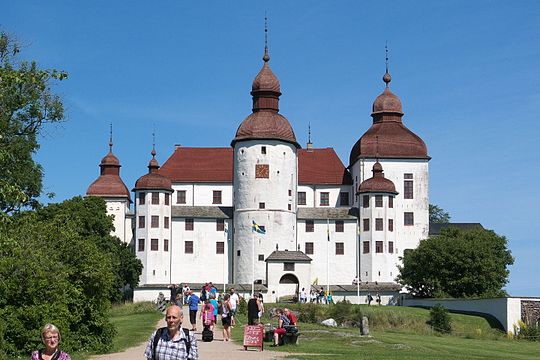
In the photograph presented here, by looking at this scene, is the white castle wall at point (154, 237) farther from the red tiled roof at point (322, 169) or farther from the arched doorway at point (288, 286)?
the red tiled roof at point (322, 169)

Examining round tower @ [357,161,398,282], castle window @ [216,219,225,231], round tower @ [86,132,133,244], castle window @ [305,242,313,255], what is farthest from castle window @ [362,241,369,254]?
round tower @ [86,132,133,244]

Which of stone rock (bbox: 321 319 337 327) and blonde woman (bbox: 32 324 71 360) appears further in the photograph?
stone rock (bbox: 321 319 337 327)

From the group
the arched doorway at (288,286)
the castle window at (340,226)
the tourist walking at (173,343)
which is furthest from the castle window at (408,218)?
the tourist walking at (173,343)

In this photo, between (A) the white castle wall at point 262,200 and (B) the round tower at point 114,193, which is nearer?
(A) the white castle wall at point 262,200

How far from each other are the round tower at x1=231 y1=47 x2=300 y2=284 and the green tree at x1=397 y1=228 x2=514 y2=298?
12084 mm

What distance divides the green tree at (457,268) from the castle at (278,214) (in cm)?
430

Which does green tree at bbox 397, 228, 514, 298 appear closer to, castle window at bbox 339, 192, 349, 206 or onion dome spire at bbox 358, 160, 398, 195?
onion dome spire at bbox 358, 160, 398, 195

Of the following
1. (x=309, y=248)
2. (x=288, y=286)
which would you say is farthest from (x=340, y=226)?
(x=288, y=286)

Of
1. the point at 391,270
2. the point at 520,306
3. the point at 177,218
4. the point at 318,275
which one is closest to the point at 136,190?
the point at 177,218

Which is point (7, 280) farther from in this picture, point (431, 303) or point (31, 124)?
point (431, 303)

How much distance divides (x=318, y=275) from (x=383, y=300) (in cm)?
811

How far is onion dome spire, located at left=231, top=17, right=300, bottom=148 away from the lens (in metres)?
80.4

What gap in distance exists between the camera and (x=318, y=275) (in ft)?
269

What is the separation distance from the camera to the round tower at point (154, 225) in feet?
263
